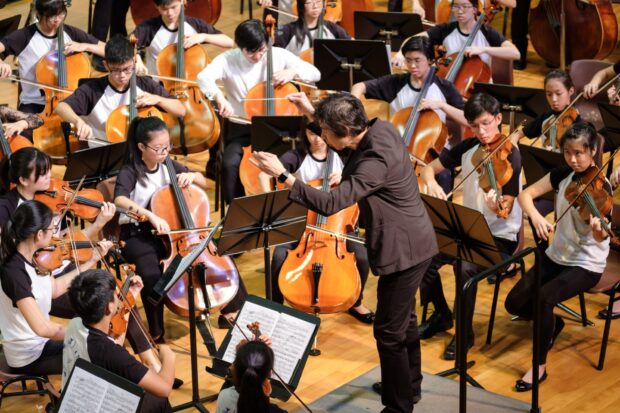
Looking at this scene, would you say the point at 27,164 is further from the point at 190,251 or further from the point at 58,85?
the point at 58,85

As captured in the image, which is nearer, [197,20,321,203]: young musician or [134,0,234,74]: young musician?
[197,20,321,203]: young musician

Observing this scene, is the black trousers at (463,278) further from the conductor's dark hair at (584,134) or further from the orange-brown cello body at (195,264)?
the orange-brown cello body at (195,264)

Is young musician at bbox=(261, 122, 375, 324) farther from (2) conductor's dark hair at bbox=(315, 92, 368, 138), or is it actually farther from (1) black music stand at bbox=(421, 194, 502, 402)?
(2) conductor's dark hair at bbox=(315, 92, 368, 138)

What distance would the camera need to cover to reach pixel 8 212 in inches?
180

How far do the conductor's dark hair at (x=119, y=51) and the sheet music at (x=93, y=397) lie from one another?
89.3 inches

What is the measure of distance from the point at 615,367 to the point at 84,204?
2.39m

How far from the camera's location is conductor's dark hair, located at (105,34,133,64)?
5176 millimetres

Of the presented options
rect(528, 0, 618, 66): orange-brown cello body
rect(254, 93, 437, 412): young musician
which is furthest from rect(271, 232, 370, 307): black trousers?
rect(528, 0, 618, 66): orange-brown cello body

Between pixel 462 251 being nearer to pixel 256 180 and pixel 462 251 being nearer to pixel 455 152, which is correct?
pixel 455 152

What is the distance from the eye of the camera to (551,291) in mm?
4328

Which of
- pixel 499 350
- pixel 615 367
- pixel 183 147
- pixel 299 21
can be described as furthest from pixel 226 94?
→ pixel 615 367

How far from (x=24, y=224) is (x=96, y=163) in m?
0.86

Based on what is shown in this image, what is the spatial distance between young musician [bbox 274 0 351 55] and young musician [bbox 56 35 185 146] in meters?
1.13

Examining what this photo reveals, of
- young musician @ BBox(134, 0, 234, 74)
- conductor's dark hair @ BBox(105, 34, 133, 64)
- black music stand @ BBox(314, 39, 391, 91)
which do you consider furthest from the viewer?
young musician @ BBox(134, 0, 234, 74)
